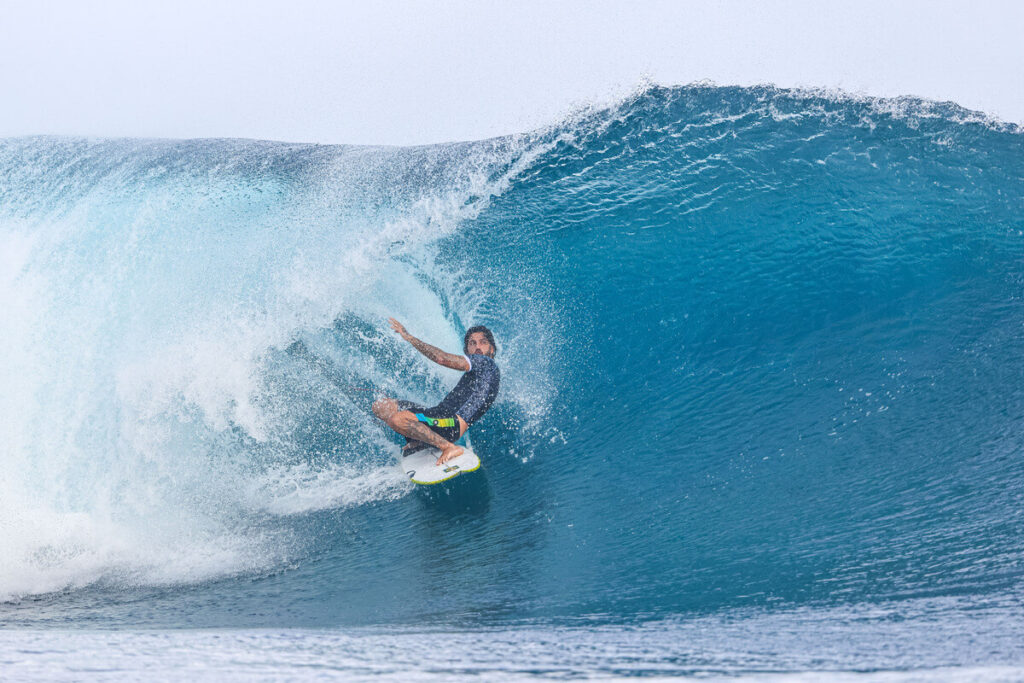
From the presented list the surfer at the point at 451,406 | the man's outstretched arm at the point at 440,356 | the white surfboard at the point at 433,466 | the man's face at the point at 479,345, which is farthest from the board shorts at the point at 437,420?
the man's face at the point at 479,345

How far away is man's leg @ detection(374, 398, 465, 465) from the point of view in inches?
166

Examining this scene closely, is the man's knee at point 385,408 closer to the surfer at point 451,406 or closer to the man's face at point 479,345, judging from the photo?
the surfer at point 451,406

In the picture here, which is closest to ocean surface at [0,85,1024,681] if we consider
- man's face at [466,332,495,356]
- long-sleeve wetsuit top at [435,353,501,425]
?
long-sleeve wetsuit top at [435,353,501,425]

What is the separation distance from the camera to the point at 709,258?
5.55 m

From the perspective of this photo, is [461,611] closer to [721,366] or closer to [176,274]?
[721,366]

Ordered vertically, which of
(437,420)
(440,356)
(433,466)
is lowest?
(433,466)

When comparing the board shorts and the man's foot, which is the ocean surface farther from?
the board shorts

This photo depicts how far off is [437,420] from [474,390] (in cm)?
31

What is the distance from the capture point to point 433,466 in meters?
4.26

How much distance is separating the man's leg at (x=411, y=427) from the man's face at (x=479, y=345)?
23.0 inches

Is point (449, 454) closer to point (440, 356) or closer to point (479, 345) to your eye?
point (440, 356)

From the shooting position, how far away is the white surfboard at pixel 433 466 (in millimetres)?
4211

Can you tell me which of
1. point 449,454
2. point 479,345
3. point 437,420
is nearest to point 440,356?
point 479,345

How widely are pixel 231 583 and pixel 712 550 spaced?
7.59 feet
